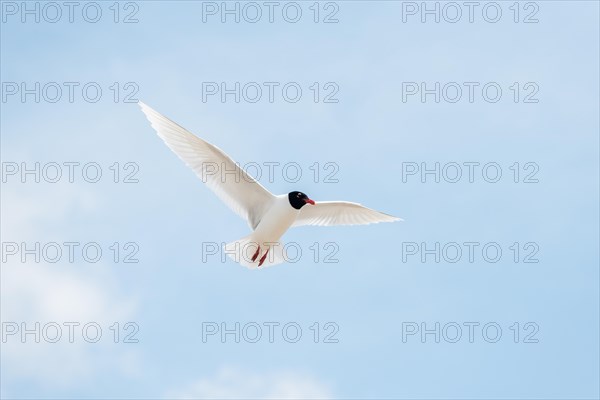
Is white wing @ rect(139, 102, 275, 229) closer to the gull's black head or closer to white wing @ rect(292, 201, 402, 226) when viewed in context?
the gull's black head

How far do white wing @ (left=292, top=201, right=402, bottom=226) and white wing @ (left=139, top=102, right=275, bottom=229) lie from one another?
88 cm

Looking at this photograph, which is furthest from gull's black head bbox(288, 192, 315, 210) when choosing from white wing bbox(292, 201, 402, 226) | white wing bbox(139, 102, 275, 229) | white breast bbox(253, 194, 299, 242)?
white wing bbox(292, 201, 402, 226)

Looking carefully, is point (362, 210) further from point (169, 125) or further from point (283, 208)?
point (169, 125)

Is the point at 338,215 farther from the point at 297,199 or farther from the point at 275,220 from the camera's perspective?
the point at 275,220

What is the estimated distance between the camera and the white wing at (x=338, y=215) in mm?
19531

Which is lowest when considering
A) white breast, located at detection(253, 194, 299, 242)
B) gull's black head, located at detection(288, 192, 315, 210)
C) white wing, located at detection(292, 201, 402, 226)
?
white breast, located at detection(253, 194, 299, 242)

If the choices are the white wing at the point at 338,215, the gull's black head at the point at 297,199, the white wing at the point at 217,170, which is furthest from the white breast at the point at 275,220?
the white wing at the point at 338,215

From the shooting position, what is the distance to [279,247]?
18875 mm

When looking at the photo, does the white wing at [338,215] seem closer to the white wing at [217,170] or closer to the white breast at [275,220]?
the white breast at [275,220]

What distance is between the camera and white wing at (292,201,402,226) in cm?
1953

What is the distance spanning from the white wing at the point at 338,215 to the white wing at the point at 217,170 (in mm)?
880

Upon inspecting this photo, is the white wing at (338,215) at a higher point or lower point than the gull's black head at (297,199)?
higher

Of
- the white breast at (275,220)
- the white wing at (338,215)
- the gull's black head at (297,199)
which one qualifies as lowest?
the white breast at (275,220)

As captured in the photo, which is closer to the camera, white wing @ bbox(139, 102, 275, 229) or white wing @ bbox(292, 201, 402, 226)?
white wing @ bbox(139, 102, 275, 229)
